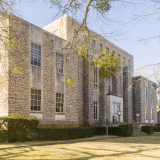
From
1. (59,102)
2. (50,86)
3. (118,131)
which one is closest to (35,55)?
(50,86)

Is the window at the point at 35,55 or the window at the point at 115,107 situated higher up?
the window at the point at 35,55

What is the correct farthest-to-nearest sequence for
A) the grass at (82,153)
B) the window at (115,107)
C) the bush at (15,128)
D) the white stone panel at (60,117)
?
the window at (115,107)
the white stone panel at (60,117)
the bush at (15,128)
the grass at (82,153)

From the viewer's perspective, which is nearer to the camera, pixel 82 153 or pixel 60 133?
pixel 82 153

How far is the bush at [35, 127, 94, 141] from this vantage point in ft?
46.0

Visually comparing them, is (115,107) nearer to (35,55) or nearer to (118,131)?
(118,131)

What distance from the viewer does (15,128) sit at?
42.5 feet

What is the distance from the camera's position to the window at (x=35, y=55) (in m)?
16.8

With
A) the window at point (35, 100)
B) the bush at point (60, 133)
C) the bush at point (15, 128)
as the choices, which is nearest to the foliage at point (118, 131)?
A: the bush at point (60, 133)

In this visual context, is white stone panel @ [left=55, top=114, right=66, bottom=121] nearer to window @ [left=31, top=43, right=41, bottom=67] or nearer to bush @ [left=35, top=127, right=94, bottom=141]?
bush @ [left=35, top=127, right=94, bottom=141]

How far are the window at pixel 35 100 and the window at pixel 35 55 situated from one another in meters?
2.26

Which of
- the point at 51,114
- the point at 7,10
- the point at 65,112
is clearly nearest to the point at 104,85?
the point at 65,112

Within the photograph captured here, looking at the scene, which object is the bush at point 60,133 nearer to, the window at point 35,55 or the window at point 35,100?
the window at point 35,100

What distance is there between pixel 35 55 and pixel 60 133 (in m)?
6.54

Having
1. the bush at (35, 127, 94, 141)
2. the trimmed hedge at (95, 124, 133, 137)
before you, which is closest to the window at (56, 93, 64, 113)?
the bush at (35, 127, 94, 141)
